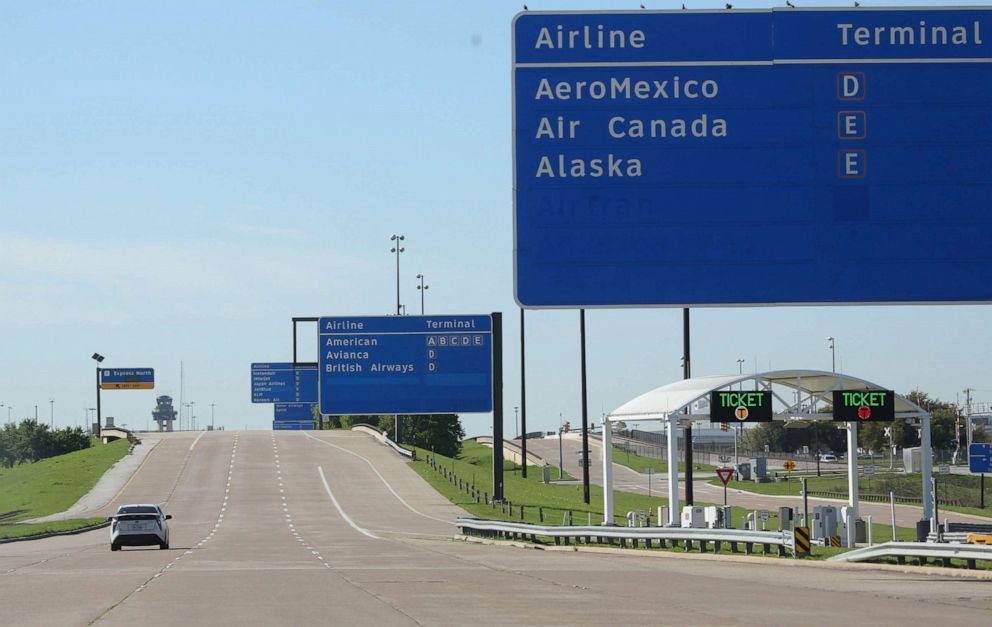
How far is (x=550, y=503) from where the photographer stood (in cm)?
7612

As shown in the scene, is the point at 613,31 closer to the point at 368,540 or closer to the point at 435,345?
the point at 368,540

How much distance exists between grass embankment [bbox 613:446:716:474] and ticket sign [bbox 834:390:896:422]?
90827 mm

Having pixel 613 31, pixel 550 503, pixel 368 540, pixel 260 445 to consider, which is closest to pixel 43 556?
pixel 368 540

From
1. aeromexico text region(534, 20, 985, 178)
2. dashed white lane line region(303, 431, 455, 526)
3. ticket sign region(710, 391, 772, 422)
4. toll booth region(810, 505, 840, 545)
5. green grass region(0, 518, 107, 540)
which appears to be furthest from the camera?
dashed white lane line region(303, 431, 455, 526)

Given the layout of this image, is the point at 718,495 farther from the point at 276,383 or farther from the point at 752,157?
the point at 752,157

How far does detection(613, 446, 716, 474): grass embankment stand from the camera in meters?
132

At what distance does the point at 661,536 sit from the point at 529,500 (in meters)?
43.7

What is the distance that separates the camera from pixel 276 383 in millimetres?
115938

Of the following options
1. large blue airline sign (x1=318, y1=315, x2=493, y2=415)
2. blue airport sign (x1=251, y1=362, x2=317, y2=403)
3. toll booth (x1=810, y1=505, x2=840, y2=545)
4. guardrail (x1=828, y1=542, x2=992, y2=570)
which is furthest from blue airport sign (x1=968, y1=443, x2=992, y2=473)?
blue airport sign (x1=251, y1=362, x2=317, y2=403)

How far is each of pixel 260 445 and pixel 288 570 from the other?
80.7 metres

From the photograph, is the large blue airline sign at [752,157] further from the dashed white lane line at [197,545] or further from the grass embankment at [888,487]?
the grass embankment at [888,487]

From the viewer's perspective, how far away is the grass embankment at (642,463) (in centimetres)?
13212

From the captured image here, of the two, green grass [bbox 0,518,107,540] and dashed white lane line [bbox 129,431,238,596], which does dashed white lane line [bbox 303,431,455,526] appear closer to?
dashed white lane line [bbox 129,431,238,596]

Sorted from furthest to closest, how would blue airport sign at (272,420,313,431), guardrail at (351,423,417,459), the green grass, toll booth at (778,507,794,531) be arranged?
blue airport sign at (272,420,313,431) < guardrail at (351,423,417,459) < the green grass < toll booth at (778,507,794,531)
